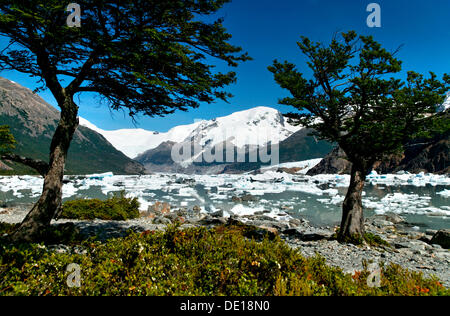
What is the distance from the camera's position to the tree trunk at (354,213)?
9758 millimetres

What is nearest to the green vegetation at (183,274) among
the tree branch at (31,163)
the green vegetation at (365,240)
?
the tree branch at (31,163)

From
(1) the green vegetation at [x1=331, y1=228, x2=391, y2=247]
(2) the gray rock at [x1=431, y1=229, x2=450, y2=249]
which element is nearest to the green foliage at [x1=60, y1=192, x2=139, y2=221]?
(1) the green vegetation at [x1=331, y1=228, x2=391, y2=247]

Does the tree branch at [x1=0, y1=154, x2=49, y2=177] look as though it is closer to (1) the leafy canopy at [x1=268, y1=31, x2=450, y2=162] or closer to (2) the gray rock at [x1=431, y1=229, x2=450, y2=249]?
(1) the leafy canopy at [x1=268, y1=31, x2=450, y2=162]

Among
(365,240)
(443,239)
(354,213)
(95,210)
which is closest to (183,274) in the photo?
(354,213)

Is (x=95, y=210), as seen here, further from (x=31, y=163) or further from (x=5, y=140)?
(x=31, y=163)

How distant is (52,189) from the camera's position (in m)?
7.22

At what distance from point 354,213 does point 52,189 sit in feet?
37.0

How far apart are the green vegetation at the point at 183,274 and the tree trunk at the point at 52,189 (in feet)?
11.8

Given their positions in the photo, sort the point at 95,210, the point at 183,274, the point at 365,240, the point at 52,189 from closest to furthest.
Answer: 1. the point at 183,274
2. the point at 52,189
3. the point at 365,240
4. the point at 95,210

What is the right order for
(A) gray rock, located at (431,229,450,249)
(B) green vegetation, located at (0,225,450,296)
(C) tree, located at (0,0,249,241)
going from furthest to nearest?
1. (A) gray rock, located at (431,229,450,249)
2. (C) tree, located at (0,0,249,241)
3. (B) green vegetation, located at (0,225,450,296)

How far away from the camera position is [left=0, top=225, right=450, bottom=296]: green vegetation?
10.4 feet

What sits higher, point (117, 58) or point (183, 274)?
point (117, 58)

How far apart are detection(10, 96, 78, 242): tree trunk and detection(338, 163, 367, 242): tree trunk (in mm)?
10803

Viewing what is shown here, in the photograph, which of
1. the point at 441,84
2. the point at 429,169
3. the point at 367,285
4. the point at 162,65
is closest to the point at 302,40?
the point at 441,84
